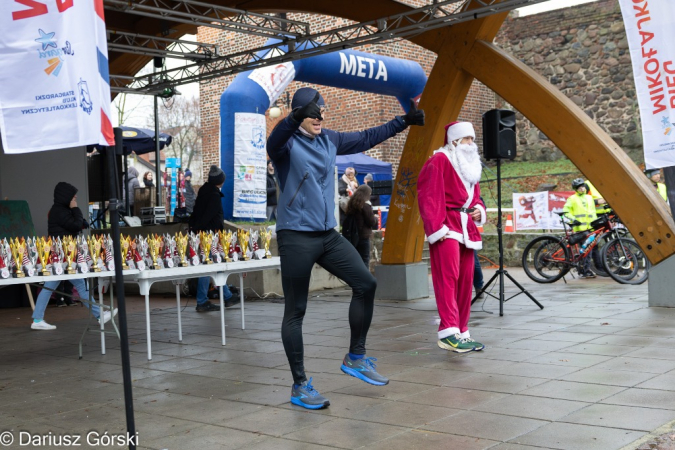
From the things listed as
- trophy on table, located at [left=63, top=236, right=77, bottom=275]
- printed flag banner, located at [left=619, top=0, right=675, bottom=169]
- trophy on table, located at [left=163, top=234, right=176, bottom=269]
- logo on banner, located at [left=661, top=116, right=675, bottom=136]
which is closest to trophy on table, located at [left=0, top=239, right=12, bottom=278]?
trophy on table, located at [left=63, top=236, right=77, bottom=275]

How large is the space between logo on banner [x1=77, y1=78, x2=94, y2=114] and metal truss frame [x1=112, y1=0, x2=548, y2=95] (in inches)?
258

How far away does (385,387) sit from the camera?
569 cm

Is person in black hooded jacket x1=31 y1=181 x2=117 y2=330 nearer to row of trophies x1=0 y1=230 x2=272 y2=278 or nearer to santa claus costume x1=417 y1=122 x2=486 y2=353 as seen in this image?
row of trophies x1=0 y1=230 x2=272 y2=278

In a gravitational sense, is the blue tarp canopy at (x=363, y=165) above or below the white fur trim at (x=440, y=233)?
above

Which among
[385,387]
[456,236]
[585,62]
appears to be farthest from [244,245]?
[585,62]

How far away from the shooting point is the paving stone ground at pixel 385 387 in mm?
4465

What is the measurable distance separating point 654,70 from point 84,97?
512 centimetres

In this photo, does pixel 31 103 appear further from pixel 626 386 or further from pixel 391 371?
pixel 626 386

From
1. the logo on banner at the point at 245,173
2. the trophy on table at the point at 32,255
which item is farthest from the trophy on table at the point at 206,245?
the logo on banner at the point at 245,173

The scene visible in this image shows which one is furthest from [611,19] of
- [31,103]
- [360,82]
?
[31,103]

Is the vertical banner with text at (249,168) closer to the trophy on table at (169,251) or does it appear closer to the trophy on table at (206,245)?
Result: the trophy on table at (206,245)

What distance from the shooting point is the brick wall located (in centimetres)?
2298

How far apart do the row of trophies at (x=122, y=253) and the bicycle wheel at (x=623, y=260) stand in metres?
6.64

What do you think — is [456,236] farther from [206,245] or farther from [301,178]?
[206,245]
